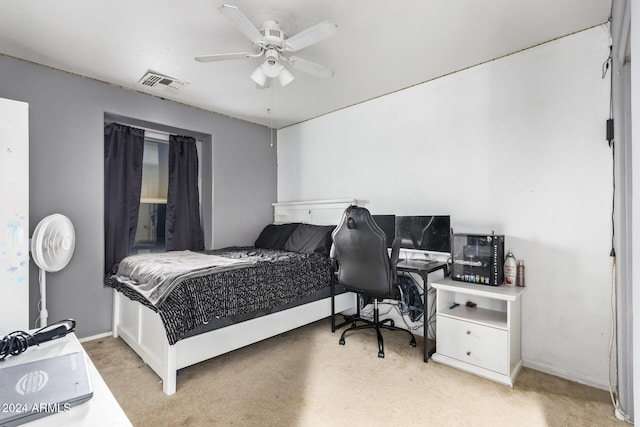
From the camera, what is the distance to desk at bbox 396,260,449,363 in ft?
8.13

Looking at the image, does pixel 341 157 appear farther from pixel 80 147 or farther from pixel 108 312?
pixel 108 312

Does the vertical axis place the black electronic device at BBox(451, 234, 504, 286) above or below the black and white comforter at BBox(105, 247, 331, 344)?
above

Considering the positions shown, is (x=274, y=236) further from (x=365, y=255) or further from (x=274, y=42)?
(x=274, y=42)

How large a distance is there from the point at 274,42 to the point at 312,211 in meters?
2.33

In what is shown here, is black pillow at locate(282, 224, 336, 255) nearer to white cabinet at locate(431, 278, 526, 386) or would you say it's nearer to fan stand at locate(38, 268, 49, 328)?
white cabinet at locate(431, 278, 526, 386)

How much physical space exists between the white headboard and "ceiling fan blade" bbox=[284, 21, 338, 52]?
6.09ft

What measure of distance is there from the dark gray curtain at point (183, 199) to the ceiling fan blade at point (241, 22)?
7.24 ft

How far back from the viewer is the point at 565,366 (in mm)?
2256

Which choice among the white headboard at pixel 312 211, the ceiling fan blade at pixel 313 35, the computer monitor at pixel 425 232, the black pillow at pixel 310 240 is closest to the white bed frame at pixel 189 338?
the white headboard at pixel 312 211

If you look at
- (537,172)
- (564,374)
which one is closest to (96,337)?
(564,374)

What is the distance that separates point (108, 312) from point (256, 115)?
109 inches

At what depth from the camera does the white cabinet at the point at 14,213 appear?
4.66 ft

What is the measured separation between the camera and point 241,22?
176 cm

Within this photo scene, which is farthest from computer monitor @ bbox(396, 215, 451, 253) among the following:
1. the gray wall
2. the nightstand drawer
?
the gray wall
